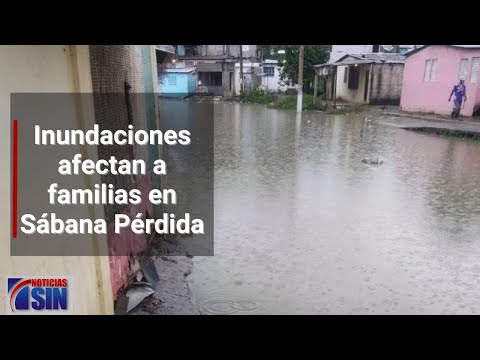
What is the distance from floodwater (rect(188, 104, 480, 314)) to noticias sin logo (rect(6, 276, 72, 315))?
1715mm

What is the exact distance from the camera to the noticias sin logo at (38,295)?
9.46 feet

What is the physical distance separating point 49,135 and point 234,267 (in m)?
3.10

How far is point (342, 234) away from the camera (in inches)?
254

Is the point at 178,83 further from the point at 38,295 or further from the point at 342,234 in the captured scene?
the point at 38,295

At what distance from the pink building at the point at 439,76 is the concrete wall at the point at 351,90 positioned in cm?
510

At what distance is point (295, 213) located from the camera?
289 inches

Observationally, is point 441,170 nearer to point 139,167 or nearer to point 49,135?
point 139,167

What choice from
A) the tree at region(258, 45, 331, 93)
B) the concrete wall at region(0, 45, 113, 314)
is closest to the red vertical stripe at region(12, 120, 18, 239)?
the concrete wall at region(0, 45, 113, 314)

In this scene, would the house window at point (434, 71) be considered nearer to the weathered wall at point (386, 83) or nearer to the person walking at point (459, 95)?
the person walking at point (459, 95)

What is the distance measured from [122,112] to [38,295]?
2.33 m

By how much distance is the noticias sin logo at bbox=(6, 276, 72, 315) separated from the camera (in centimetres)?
288

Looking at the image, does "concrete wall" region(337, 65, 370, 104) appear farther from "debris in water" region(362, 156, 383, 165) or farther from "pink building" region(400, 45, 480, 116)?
"debris in water" region(362, 156, 383, 165)

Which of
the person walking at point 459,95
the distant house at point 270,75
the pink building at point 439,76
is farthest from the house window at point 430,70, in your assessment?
the distant house at point 270,75
